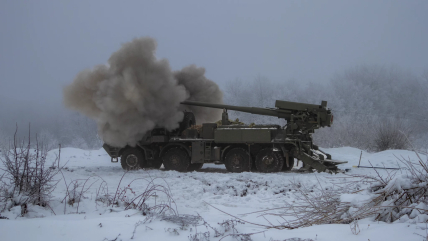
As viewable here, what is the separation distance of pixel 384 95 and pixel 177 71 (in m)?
24.3

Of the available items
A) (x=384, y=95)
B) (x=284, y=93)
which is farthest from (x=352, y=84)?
(x=284, y=93)

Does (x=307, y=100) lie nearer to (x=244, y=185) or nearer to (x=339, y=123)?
(x=339, y=123)

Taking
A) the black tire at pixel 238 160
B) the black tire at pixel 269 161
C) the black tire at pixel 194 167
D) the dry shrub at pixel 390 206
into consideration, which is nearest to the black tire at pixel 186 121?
the black tire at pixel 194 167

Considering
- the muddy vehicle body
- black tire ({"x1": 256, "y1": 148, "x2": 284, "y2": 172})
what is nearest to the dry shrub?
the muddy vehicle body

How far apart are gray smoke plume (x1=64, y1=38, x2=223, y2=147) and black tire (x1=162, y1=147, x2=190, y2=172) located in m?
0.98

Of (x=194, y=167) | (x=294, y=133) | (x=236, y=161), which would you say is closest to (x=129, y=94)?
(x=194, y=167)

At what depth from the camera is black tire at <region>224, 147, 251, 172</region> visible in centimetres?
1295

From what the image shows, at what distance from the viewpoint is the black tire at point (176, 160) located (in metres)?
13.7

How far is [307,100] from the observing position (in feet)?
114

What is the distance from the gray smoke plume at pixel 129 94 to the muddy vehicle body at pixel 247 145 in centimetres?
62

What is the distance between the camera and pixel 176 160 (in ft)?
45.3

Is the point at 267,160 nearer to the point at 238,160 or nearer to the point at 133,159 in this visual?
the point at 238,160

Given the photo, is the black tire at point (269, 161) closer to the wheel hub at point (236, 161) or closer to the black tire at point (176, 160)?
the wheel hub at point (236, 161)

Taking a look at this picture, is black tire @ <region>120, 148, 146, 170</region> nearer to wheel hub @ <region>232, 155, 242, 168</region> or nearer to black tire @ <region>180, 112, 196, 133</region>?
black tire @ <region>180, 112, 196, 133</region>
